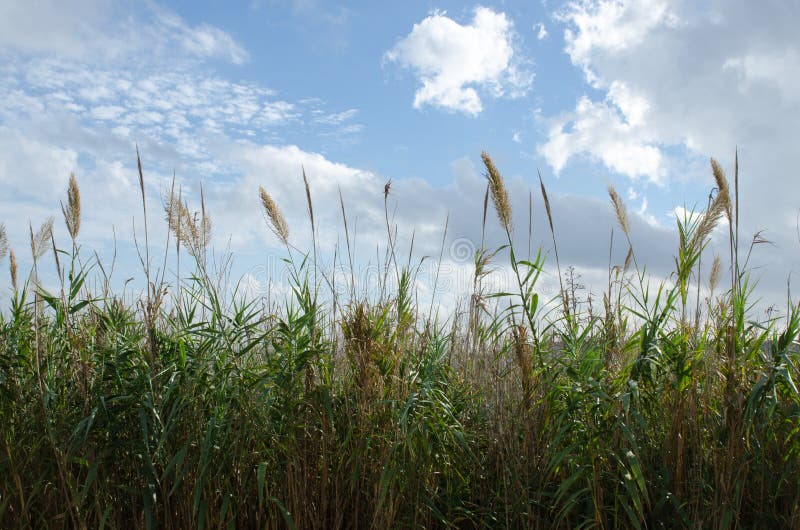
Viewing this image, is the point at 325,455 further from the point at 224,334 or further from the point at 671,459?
the point at 671,459

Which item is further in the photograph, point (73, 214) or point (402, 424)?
point (73, 214)

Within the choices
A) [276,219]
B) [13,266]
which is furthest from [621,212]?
[13,266]

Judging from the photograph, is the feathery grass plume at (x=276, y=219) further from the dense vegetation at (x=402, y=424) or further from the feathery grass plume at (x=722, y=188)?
the feathery grass plume at (x=722, y=188)

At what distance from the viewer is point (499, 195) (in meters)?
3.03

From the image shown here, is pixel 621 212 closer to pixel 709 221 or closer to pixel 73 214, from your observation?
pixel 709 221

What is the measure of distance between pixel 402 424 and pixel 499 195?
123 cm

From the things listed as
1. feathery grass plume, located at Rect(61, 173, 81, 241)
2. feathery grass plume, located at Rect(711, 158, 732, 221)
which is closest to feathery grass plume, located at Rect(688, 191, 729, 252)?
feathery grass plume, located at Rect(711, 158, 732, 221)

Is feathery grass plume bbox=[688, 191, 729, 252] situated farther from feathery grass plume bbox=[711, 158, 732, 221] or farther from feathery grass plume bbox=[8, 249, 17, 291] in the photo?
feathery grass plume bbox=[8, 249, 17, 291]

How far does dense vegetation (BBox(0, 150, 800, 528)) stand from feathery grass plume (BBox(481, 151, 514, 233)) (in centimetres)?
3

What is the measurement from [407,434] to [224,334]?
0.96m

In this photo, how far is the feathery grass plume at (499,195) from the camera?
9.90 feet

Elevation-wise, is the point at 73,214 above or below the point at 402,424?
above

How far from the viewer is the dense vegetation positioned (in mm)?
2428

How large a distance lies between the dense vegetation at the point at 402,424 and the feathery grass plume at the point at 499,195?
25 mm
